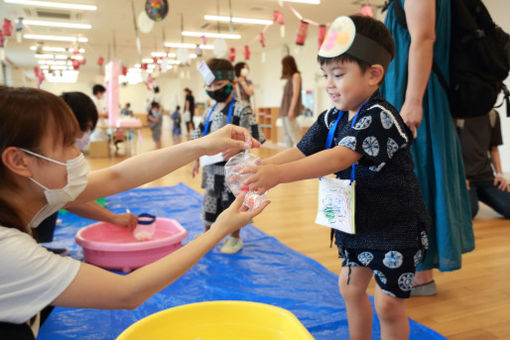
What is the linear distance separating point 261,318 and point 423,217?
571mm

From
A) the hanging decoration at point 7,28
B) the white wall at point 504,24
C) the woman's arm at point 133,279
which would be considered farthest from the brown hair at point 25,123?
the hanging decoration at point 7,28

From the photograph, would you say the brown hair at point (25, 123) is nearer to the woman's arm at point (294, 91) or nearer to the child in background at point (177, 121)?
the woman's arm at point (294, 91)

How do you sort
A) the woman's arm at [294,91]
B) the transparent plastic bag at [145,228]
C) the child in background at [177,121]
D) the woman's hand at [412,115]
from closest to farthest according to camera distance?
the woman's hand at [412,115] < the transparent plastic bag at [145,228] < the woman's arm at [294,91] < the child in background at [177,121]

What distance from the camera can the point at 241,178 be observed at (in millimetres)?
914

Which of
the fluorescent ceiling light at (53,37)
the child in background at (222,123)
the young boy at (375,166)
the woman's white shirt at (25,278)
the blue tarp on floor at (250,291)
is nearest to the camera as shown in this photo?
the woman's white shirt at (25,278)

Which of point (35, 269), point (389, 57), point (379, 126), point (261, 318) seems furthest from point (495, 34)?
point (35, 269)

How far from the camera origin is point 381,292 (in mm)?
1137

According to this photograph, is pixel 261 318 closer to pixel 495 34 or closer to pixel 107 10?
pixel 495 34

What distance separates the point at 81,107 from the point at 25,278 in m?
1.78

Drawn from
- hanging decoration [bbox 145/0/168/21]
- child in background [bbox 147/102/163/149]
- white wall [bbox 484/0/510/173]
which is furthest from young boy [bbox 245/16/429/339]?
child in background [bbox 147/102/163/149]

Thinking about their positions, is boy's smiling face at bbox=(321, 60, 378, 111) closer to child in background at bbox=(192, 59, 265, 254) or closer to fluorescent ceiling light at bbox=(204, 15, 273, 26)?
child in background at bbox=(192, 59, 265, 254)

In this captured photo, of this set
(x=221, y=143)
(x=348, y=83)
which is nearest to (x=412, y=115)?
(x=348, y=83)

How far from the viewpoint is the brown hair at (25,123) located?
0.80 metres

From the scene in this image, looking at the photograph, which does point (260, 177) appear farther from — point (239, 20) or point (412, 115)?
point (239, 20)
